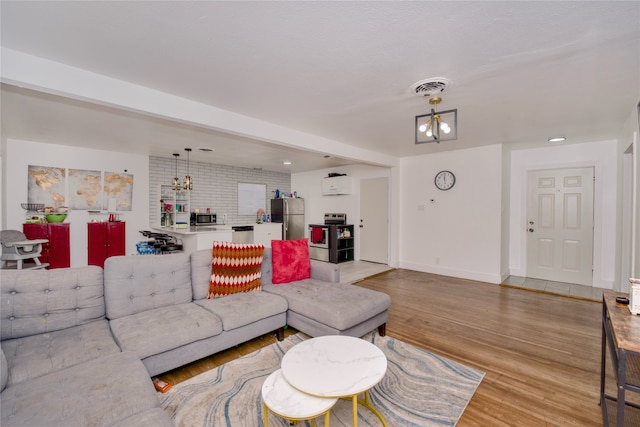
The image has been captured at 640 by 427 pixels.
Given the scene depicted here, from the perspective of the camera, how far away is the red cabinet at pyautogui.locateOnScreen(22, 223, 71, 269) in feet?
15.0

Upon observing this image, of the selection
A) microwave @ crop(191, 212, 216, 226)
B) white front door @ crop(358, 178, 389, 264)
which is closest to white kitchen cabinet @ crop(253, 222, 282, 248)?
microwave @ crop(191, 212, 216, 226)

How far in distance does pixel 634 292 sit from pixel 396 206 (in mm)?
4540

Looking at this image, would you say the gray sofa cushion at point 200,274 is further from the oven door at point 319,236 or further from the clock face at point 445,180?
the clock face at point 445,180

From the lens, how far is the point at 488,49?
1885 millimetres

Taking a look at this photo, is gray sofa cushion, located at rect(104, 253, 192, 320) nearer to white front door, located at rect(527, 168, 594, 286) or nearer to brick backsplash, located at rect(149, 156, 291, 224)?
brick backsplash, located at rect(149, 156, 291, 224)

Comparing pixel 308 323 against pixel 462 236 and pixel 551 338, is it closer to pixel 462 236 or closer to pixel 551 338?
pixel 551 338

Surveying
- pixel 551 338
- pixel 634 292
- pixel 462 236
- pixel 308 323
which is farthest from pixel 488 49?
pixel 462 236

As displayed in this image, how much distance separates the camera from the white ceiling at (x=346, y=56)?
1543 mm

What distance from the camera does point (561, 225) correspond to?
15.5 feet

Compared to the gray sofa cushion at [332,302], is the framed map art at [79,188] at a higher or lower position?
higher

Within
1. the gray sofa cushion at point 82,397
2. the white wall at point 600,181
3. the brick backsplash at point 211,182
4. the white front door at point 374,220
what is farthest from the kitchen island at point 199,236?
the white wall at point 600,181

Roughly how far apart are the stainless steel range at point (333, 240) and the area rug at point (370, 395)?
13.3 feet

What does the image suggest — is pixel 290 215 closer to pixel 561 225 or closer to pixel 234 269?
pixel 234 269

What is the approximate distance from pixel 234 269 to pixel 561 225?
539 cm
